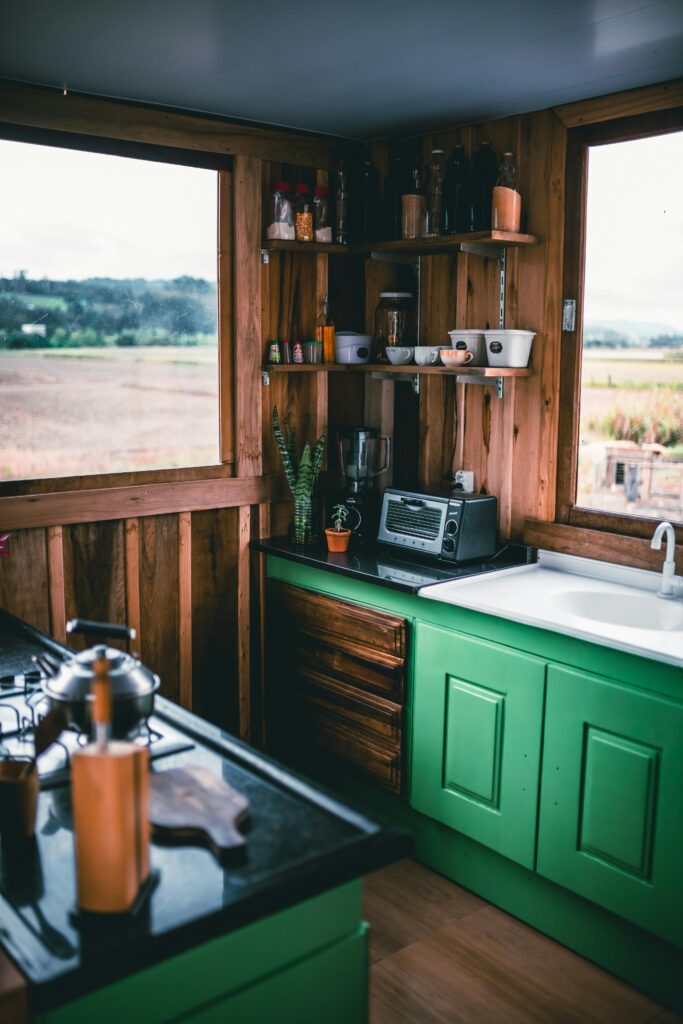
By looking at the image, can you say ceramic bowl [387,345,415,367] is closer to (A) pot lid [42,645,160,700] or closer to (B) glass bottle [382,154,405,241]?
(B) glass bottle [382,154,405,241]

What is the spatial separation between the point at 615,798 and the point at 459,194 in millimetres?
2109

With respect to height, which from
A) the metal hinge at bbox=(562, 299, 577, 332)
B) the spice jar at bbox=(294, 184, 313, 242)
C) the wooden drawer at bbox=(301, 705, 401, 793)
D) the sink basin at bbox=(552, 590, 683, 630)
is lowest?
the wooden drawer at bbox=(301, 705, 401, 793)

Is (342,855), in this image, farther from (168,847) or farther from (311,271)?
(311,271)

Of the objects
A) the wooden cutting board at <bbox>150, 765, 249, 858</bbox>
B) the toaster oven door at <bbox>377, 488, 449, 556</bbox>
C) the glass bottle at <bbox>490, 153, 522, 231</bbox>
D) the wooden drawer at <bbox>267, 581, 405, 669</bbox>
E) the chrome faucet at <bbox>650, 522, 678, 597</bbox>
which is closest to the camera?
the wooden cutting board at <bbox>150, 765, 249, 858</bbox>

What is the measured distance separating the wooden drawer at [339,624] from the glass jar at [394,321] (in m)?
1.01

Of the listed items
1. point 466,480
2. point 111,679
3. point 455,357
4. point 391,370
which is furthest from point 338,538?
point 111,679

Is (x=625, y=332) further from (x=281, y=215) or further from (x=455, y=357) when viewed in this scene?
(x=281, y=215)

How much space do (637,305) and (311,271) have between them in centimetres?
134

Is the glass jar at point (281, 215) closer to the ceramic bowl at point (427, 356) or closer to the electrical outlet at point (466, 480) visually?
the ceramic bowl at point (427, 356)

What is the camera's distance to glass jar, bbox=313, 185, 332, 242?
3.75 m

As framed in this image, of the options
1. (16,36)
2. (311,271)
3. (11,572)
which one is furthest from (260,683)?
(16,36)

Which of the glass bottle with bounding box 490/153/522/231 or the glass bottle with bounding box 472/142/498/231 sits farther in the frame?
the glass bottle with bounding box 472/142/498/231

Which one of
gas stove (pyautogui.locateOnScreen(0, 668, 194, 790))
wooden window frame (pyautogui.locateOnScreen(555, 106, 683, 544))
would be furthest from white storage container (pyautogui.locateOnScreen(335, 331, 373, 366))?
gas stove (pyautogui.locateOnScreen(0, 668, 194, 790))

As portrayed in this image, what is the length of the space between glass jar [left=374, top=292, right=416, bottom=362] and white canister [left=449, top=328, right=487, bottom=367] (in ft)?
1.22
